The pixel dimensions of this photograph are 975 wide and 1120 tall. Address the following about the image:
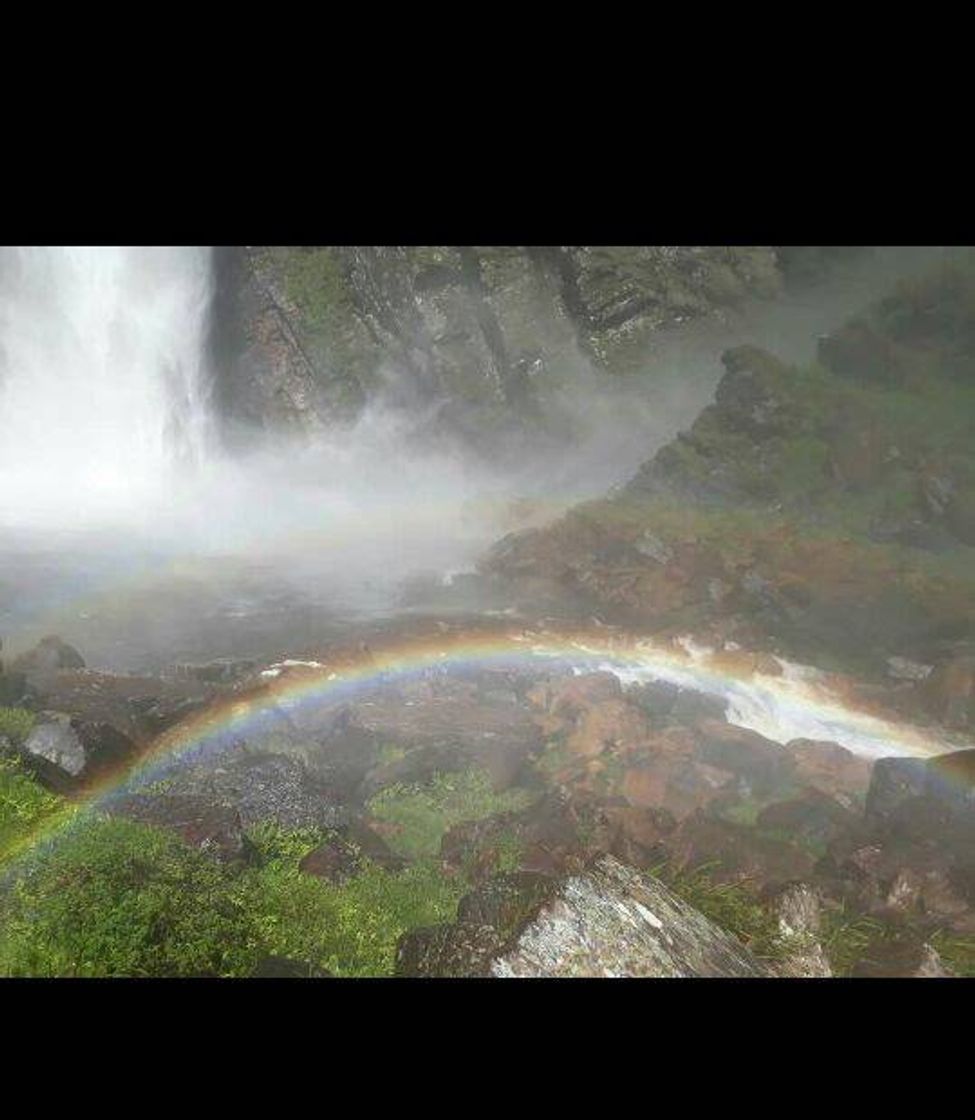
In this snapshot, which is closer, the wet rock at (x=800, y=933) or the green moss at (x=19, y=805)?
the wet rock at (x=800, y=933)

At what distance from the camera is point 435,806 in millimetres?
16516

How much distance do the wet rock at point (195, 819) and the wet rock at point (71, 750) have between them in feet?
3.04

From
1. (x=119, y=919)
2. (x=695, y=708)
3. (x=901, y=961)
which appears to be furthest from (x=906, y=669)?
(x=119, y=919)

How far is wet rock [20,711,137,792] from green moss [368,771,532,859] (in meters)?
5.38

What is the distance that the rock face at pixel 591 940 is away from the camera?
8203 mm

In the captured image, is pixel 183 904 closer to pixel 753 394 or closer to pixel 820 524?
pixel 820 524

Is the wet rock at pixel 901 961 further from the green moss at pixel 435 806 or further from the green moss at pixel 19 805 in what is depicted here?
the green moss at pixel 19 805

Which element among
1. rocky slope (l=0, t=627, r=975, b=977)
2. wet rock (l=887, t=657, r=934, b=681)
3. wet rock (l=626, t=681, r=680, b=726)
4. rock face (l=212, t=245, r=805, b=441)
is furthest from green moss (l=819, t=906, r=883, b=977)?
rock face (l=212, t=245, r=805, b=441)

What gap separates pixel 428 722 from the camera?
69.2 ft

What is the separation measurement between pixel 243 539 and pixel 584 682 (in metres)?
A: 29.8

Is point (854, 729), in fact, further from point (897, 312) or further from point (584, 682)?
point (897, 312)

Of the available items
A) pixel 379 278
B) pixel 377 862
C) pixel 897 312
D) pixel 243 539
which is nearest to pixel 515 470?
pixel 379 278

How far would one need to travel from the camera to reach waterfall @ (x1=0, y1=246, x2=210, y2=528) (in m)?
48.5

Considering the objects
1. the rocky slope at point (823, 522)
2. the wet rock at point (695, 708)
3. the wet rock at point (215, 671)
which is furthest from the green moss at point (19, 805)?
the rocky slope at point (823, 522)
